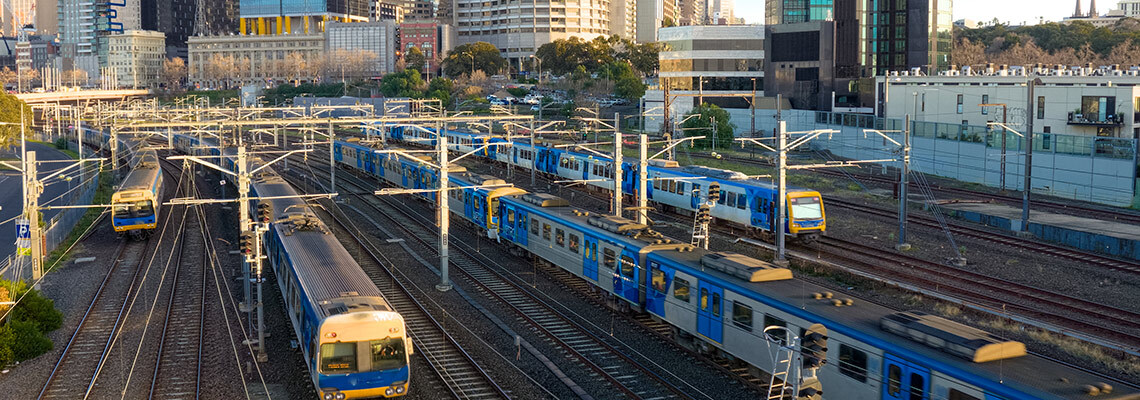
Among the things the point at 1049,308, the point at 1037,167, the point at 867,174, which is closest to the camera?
the point at 1049,308

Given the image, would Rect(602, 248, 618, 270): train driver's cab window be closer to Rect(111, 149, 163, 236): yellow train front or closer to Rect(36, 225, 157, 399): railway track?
Rect(36, 225, 157, 399): railway track

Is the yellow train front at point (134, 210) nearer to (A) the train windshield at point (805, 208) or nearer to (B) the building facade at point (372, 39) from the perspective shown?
(A) the train windshield at point (805, 208)

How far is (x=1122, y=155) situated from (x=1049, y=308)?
77.9 ft

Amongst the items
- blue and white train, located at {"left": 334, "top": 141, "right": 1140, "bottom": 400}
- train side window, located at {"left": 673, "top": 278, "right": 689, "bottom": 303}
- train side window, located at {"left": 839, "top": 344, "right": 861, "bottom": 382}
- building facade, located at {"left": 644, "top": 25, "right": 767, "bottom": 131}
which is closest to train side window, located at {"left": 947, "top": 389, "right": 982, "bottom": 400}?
blue and white train, located at {"left": 334, "top": 141, "right": 1140, "bottom": 400}

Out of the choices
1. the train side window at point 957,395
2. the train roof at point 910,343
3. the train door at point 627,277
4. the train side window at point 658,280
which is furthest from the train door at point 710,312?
the train side window at point 957,395

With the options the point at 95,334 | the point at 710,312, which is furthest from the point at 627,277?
the point at 95,334

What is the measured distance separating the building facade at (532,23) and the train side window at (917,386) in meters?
159

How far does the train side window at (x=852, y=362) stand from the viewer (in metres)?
16.2

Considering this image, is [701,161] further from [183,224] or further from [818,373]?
[818,373]

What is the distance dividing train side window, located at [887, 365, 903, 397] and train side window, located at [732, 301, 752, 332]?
395 cm

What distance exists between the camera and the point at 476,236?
38312 mm

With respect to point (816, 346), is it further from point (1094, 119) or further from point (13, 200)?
point (13, 200)

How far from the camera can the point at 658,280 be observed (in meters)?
22.9

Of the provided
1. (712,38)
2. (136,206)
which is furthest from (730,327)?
(712,38)
